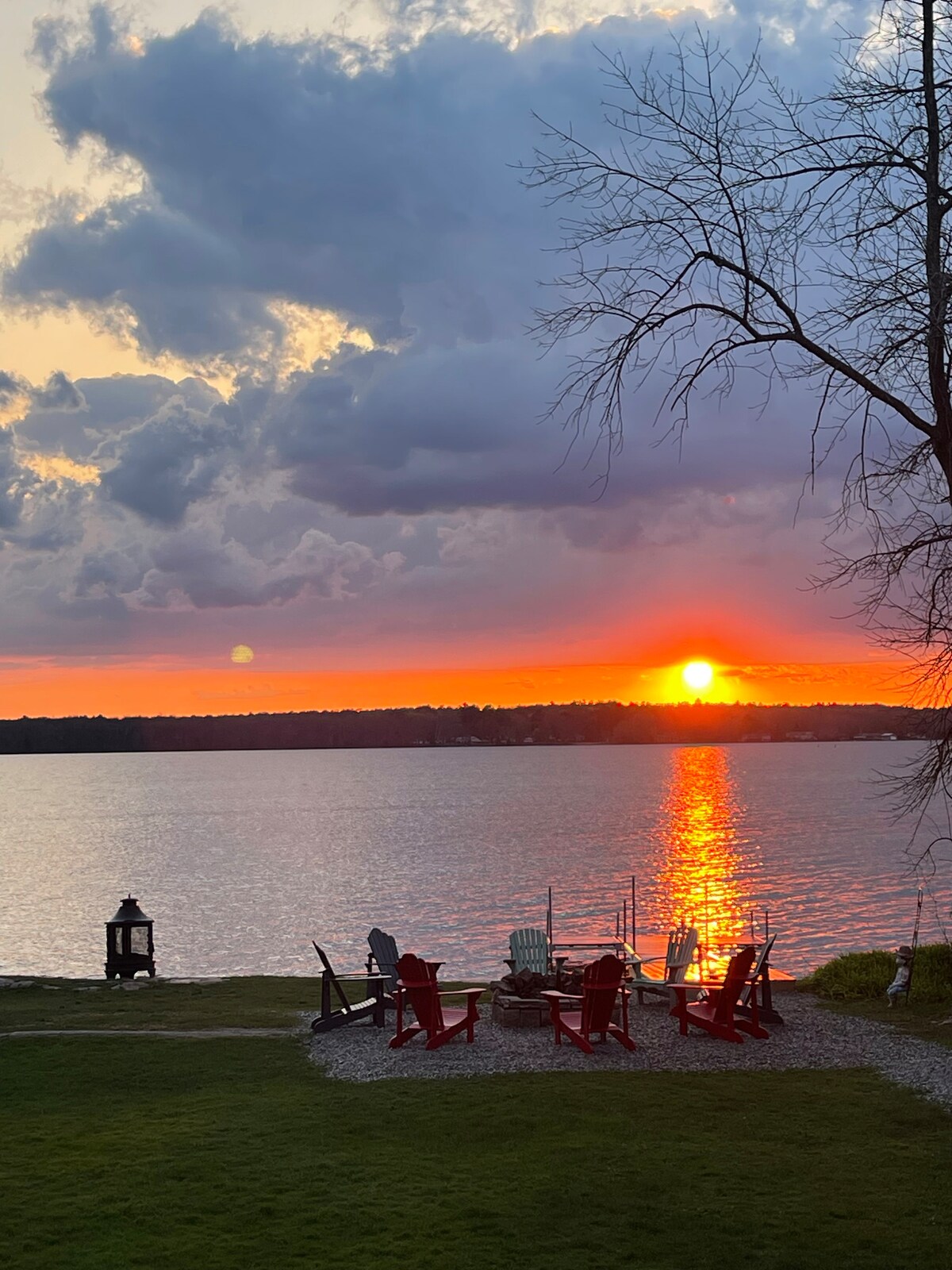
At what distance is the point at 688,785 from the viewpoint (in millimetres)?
138000

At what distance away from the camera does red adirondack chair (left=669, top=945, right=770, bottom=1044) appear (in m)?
11.5

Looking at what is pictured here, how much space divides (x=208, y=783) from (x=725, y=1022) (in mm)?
168969

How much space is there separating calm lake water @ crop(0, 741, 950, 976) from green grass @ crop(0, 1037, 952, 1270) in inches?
668

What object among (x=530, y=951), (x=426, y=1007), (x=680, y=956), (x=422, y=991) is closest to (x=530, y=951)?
(x=530, y=951)

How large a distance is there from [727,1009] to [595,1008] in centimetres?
138

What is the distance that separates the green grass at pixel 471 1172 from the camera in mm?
6176

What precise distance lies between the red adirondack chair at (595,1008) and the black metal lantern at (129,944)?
9.97m

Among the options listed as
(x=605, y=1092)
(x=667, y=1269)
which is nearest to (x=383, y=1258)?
(x=667, y=1269)

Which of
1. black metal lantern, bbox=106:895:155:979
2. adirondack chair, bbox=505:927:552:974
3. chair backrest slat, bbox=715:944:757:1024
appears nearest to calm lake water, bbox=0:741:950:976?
black metal lantern, bbox=106:895:155:979

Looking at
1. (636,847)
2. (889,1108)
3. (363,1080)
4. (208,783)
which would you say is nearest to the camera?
(889,1108)

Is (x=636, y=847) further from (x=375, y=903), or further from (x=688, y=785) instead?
(x=688, y=785)

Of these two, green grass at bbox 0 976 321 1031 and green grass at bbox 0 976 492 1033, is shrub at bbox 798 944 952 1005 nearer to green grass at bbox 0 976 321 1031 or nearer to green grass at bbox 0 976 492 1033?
green grass at bbox 0 976 492 1033

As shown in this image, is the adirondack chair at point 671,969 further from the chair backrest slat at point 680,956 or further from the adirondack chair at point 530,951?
the adirondack chair at point 530,951

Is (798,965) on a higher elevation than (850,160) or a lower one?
lower
